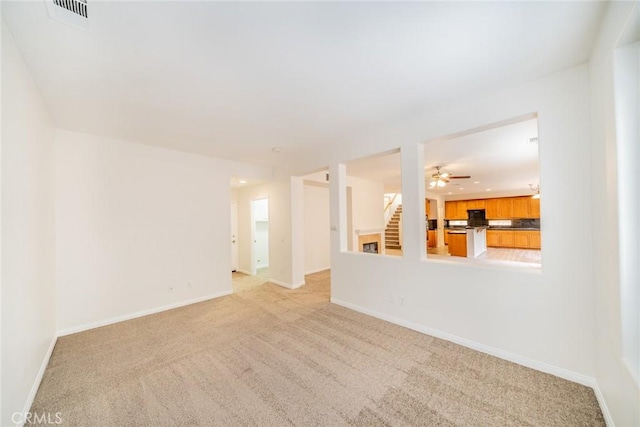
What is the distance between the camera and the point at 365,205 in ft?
22.3

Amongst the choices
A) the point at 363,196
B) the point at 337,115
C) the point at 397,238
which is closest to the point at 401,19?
the point at 337,115

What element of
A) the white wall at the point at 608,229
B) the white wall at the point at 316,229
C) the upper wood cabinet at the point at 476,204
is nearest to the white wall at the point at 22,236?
the white wall at the point at 608,229

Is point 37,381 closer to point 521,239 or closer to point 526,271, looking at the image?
point 526,271

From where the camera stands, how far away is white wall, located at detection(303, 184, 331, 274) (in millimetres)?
6026

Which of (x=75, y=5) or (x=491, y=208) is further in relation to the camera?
(x=491, y=208)

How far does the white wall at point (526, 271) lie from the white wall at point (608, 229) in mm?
103

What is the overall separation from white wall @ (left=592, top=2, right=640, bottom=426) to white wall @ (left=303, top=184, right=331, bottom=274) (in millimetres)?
4815

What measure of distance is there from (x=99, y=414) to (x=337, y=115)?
11.0 ft

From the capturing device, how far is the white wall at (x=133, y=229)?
2.99 m

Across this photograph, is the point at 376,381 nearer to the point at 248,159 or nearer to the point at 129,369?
the point at 129,369

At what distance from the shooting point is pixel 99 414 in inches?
65.9

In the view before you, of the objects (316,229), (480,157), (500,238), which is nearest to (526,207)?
(500,238)
